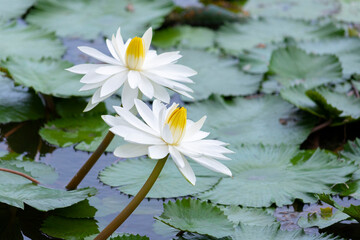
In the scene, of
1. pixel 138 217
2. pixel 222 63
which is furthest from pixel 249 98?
pixel 138 217

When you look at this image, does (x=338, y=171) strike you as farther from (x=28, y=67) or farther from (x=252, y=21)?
(x=252, y=21)

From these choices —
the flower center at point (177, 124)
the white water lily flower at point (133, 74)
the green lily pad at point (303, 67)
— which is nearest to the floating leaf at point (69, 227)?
the white water lily flower at point (133, 74)

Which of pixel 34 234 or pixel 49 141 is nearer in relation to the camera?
pixel 34 234

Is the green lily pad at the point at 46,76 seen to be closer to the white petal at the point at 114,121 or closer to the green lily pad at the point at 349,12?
the white petal at the point at 114,121

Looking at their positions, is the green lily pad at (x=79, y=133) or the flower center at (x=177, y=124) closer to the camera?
the flower center at (x=177, y=124)

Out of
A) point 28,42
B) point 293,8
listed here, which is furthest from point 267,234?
point 293,8

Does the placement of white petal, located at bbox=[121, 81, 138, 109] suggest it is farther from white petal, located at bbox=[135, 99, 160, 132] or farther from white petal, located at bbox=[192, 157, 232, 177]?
white petal, located at bbox=[192, 157, 232, 177]

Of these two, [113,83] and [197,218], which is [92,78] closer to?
[113,83]
